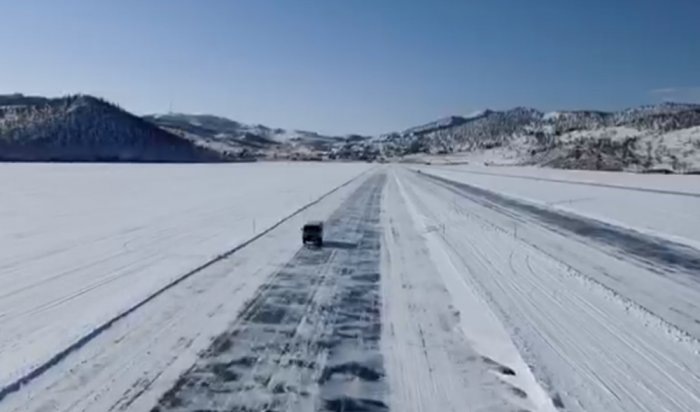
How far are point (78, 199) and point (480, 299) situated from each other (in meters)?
25.0

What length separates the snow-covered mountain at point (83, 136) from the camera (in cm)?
11175

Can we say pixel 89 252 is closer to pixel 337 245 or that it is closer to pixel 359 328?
pixel 337 245

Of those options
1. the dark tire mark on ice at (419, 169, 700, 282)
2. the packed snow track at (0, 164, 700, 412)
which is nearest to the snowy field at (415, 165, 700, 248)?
the dark tire mark on ice at (419, 169, 700, 282)

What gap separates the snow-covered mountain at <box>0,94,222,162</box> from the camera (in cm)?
11175

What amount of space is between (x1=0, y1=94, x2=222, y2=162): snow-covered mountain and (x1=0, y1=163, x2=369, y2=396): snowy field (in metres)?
91.3

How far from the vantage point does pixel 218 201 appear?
3008 centimetres

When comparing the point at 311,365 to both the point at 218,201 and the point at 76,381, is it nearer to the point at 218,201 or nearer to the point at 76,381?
the point at 76,381

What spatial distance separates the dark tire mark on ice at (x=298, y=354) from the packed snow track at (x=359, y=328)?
27 mm

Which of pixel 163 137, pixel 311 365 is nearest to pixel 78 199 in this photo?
pixel 311 365

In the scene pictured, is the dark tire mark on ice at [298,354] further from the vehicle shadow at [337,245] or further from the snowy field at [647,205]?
the snowy field at [647,205]

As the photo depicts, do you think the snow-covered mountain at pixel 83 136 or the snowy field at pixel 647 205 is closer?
the snowy field at pixel 647 205

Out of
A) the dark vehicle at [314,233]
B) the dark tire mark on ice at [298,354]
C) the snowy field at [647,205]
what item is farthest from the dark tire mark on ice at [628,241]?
the dark vehicle at [314,233]

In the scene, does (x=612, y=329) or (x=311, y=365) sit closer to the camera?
(x=311, y=365)

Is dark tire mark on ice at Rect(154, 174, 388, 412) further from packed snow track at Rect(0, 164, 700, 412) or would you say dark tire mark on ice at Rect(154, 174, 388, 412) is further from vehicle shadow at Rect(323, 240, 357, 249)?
vehicle shadow at Rect(323, 240, 357, 249)
